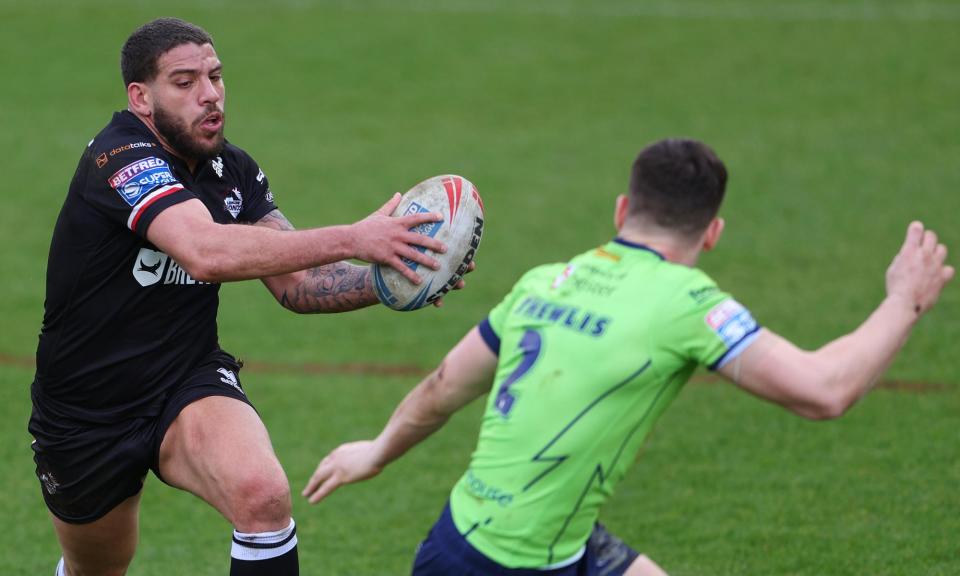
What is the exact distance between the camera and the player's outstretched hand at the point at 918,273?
3910mm

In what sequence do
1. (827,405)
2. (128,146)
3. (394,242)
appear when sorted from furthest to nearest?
(128,146) < (394,242) < (827,405)

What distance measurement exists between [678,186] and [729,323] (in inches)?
17.4

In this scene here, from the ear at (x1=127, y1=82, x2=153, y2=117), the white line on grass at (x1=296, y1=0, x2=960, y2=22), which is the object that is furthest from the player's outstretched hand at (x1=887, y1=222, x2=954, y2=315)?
the white line on grass at (x1=296, y1=0, x2=960, y2=22)

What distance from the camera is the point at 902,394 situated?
374 inches

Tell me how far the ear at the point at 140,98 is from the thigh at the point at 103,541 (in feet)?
5.27

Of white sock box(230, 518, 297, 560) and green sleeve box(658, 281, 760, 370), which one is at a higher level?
green sleeve box(658, 281, 760, 370)

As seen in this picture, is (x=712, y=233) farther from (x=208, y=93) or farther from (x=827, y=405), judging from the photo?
(x=208, y=93)

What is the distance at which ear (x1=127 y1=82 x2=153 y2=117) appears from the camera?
5531 millimetres

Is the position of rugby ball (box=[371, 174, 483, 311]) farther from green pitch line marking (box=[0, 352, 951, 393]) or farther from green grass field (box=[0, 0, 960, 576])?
green pitch line marking (box=[0, 352, 951, 393])

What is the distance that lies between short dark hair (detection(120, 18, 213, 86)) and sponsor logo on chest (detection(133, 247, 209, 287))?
72cm

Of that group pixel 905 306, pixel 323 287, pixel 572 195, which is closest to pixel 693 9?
pixel 572 195

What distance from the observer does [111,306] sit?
5438mm

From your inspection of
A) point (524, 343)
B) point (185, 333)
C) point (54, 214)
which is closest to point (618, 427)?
point (524, 343)

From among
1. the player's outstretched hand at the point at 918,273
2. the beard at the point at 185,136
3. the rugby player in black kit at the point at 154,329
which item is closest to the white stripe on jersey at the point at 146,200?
the rugby player in black kit at the point at 154,329
